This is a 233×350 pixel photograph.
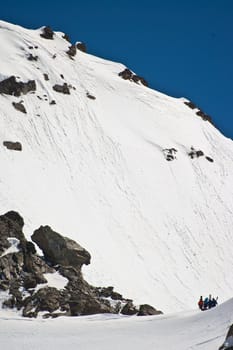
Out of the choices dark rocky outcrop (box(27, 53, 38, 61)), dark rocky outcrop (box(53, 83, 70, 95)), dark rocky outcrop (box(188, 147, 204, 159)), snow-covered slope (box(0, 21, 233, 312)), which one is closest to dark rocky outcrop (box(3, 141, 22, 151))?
snow-covered slope (box(0, 21, 233, 312))

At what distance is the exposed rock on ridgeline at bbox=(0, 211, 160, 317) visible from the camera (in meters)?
27.9

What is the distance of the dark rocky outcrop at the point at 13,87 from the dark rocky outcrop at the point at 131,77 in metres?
20.4

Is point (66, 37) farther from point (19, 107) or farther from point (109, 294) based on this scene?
point (109, 294)

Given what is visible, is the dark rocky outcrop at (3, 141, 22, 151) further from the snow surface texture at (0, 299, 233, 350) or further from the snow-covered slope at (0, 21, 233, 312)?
the snow surface texture at (0, 299, 233, 350)

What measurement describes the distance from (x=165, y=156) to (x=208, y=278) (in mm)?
17000

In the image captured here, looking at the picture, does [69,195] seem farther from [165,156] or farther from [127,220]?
[165,156]

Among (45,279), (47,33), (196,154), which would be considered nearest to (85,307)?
(45,279)

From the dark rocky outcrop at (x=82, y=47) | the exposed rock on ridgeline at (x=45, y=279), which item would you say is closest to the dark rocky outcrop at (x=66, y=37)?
the dark rocky outcrop at (x=82, y=47)

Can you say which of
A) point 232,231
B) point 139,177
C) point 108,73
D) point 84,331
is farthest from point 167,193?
point 84,331

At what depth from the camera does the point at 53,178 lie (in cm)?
4850

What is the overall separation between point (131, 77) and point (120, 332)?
59.8 m

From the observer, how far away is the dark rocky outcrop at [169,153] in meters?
61.1

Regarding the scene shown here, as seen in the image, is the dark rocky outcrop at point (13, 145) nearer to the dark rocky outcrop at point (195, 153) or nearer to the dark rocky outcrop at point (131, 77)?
the dark rocky outcrop at point (195, 153)

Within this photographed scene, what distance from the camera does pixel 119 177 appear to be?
54.5 meters
